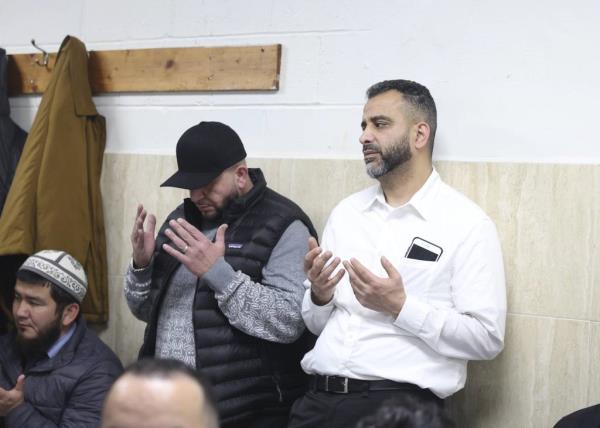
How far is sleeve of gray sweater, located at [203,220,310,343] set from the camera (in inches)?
97.7

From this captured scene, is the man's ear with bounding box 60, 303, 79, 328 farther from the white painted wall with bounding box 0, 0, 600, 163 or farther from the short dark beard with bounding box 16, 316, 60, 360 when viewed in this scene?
the white painted wall with bounding box 0, 0, 600, 163

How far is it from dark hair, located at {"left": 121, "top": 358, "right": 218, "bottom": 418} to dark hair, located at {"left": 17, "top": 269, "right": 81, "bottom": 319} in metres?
1.77

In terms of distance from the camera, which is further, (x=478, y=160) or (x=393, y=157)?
(x=478, y=160)

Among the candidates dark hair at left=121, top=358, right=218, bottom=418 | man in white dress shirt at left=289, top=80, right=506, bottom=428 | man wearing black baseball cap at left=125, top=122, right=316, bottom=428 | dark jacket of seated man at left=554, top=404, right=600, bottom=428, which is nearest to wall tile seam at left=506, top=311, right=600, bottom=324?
man in white dress shirt at left=289, top=80, right=506, bottom=428

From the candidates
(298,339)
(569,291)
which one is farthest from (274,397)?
(569,291)

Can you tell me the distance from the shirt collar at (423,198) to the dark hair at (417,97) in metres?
0.12

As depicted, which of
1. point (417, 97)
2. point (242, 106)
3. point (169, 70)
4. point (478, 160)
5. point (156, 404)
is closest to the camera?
point (156, 404)

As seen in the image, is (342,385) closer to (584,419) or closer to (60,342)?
(584,419)

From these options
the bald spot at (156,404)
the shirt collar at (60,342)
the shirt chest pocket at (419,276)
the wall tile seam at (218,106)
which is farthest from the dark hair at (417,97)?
the bald spot at (156,404)

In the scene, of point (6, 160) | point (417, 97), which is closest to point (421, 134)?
point (417, 97)

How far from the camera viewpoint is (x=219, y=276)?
2.48 meters

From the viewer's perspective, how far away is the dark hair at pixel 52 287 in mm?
2887

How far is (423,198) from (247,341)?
2.41ft

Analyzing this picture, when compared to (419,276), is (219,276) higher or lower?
lower
